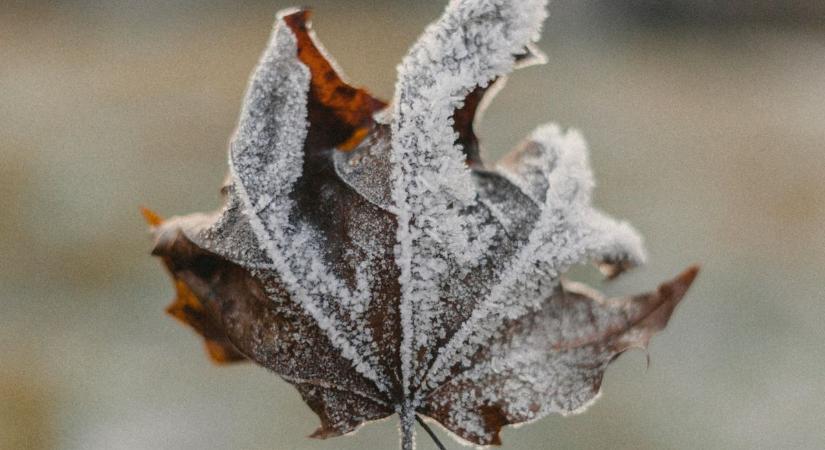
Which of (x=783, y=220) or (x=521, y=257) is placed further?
(x=783, y=220)

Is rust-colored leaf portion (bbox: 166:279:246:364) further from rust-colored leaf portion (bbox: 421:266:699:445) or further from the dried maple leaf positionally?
rust-colored leaf portion (bbox: 421:266:699:445)

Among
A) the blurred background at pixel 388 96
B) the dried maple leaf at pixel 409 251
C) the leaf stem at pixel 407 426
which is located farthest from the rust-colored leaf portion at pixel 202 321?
the blurred background at pixel 388 96

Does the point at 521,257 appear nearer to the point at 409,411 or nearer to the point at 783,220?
the point at 409,411

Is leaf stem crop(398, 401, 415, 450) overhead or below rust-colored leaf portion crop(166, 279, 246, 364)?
below

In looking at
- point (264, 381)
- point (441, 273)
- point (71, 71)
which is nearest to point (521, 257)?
point (441, 273)

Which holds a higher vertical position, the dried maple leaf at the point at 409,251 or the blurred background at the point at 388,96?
the blurred background at the point at 388,96

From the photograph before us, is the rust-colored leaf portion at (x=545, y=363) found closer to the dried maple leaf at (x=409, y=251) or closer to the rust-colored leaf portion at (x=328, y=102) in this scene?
the dried maple leaf at (x=409, y=251)

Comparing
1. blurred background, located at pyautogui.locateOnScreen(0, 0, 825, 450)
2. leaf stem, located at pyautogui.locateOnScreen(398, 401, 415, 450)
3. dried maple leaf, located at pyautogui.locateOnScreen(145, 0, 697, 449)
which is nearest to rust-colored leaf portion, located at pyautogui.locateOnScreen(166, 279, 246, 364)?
dried maple leaf, located at pyautogui.locateOnScreen(145, 0, 697, 449)
